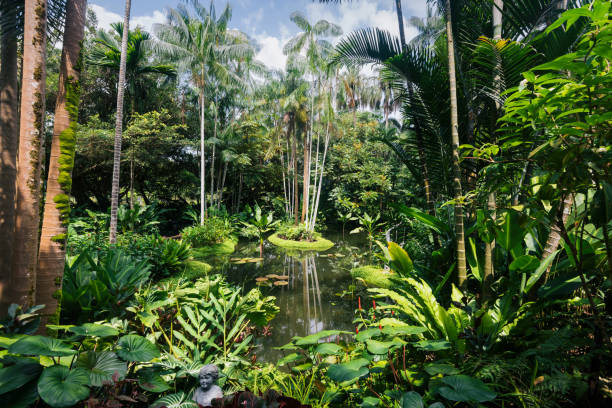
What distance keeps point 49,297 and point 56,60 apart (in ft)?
44.4

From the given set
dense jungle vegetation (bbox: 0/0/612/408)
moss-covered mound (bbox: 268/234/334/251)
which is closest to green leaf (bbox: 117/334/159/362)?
dense jungle vegetation (bbox: 0/0/612/408)

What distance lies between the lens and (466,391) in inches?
49.6

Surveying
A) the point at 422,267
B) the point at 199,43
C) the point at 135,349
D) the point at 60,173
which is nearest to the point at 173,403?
the point at 135,349

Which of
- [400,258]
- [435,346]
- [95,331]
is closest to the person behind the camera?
[95,331]

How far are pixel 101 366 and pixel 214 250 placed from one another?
8666 millimetres

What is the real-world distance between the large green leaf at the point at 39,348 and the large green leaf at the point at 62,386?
0.32 ft

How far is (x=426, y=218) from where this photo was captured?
9.92 ft

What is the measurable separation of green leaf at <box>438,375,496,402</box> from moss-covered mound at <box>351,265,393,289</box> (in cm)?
411

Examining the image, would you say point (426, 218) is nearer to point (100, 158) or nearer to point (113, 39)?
point (100, 158)

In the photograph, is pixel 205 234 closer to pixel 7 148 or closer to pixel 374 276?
pixel 374 276

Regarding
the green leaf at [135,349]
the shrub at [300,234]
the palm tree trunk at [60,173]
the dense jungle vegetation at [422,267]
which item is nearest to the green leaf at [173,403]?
the dense jungle vegetation at [422,267]

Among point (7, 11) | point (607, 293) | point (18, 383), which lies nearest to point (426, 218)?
point (607, 293)

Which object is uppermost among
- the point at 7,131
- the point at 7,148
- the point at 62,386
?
the point at 7,131

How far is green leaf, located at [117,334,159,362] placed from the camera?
146 cm
